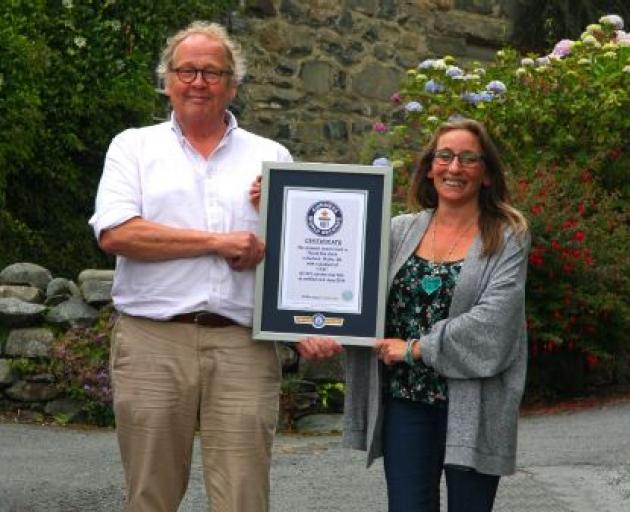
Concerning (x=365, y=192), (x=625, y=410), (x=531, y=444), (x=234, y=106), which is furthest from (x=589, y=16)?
(x=365, y=192)

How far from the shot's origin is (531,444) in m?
8.09

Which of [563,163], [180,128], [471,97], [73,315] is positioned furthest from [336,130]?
[180,128]

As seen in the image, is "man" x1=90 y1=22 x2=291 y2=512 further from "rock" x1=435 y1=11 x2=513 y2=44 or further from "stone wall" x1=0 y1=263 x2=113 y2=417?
"rock" x1=435 y1=11 x2=513 y2=44

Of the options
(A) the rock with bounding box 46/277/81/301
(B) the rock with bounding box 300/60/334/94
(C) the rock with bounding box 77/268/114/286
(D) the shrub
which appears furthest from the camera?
(B) the rock with bounding box 300/60/334/94

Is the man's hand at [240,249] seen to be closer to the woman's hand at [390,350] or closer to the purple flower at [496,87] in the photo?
the woman's hand at [390,350]

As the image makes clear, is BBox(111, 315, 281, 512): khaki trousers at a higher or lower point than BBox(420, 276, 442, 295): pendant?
lower

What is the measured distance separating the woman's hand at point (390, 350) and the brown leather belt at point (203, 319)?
0.48 m

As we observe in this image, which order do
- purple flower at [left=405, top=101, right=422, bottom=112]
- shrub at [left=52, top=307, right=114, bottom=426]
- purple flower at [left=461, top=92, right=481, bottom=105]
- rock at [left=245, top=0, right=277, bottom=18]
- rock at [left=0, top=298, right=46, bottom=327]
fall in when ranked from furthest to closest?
rock at [left=245, top=0, right=277, bottom=18] → purple flower at [left=405, top=101, right=422, bottom=112] → purple flower at [left=461, top=92, right=481, bottom=105] → rock at [left=0, top=298, right=46, bottom=327] → shrub at [left=52, top=307, right=114, bottom=426]

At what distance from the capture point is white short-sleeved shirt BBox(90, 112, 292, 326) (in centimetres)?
455

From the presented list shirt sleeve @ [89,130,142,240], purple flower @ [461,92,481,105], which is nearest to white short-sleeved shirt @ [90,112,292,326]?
shirt sleeve @ [89,130,142,240]

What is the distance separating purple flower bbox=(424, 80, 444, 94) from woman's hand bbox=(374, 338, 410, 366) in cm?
685

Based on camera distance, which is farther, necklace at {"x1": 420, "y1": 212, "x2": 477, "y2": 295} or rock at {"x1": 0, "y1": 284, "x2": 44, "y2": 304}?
rock at {"x1": 0, "y1": 284, "x2": 44, "y2": 304}

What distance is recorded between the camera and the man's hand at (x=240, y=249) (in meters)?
4.50

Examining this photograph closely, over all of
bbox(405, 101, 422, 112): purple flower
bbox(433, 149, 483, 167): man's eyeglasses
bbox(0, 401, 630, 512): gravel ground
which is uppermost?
bbox(405, 101, 422, 112): purple flower
